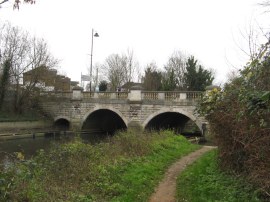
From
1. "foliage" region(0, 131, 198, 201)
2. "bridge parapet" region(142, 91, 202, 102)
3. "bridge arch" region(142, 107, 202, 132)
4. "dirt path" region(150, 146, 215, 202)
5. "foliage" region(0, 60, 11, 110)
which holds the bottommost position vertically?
"dirt path" region(150, 146, 215, 202)

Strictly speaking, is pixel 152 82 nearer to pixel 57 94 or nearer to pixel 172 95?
pixel 57 94

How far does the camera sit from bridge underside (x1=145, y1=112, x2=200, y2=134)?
2438 cm

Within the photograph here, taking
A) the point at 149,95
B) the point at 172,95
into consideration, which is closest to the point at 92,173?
the point at 172,95

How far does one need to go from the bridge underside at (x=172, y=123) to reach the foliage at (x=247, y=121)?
603 inches

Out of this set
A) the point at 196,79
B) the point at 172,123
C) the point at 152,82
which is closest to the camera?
the point at 172,123

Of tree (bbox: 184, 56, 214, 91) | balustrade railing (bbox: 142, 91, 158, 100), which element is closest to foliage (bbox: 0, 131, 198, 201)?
balustrade railing (bbox: 142, 91, 158, 100)

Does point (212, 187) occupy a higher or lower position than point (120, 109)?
lower

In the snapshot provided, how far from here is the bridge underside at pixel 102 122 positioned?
2841cm

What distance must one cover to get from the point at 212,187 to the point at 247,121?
1.89 meters

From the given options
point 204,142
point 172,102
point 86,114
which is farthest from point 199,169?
point 86,114

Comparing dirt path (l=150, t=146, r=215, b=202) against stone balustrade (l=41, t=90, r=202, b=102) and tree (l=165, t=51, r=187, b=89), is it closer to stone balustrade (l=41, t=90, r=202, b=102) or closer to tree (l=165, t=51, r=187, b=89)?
stone balustrade (l=41, t=90, r=202, b=102)

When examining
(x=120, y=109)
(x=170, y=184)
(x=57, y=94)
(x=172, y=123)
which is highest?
(x=57, y=94)

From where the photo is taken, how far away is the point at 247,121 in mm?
5508

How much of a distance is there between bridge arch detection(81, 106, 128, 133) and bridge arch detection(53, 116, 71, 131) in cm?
203
